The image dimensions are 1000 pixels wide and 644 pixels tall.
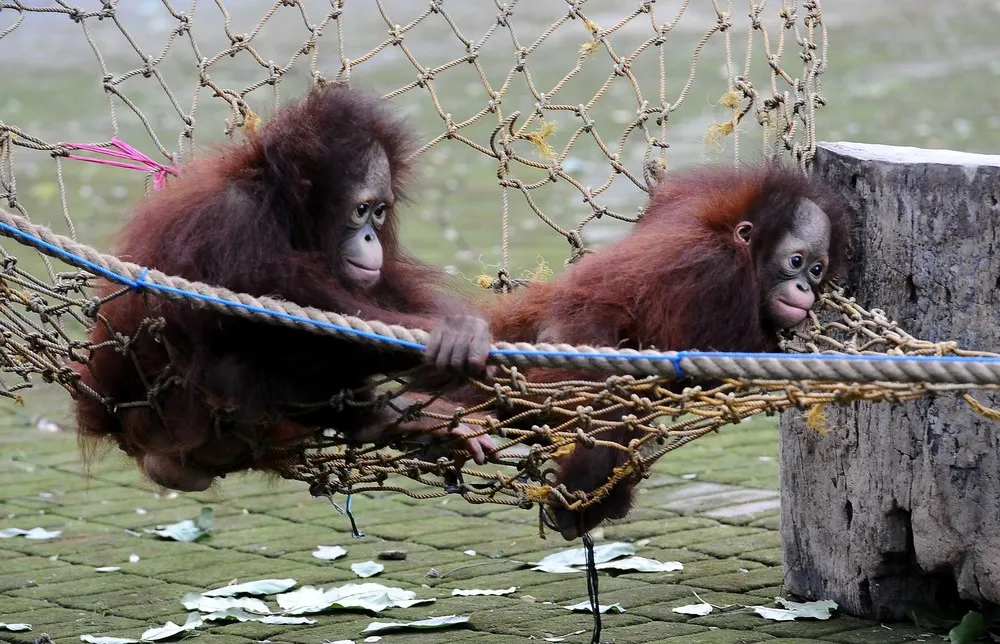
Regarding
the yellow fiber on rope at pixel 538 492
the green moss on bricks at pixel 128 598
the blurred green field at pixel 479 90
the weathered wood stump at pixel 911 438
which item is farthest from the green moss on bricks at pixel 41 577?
the blurred green field at pixel 479 90

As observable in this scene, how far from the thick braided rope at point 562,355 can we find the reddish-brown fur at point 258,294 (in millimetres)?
82

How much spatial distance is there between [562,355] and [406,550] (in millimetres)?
1613

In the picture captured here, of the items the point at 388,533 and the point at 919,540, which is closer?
the point at 919,540

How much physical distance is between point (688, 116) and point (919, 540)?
7261mm

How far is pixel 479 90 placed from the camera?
10977 millimetres

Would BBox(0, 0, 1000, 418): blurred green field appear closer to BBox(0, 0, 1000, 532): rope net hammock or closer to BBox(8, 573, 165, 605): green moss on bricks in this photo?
BBox(0, 0, 1000, 532): rope net hammock

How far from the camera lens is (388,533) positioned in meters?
3.98

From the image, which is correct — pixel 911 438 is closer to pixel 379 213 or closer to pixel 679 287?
pixel 679 287

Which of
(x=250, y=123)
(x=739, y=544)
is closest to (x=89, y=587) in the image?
(x=250, y=123)

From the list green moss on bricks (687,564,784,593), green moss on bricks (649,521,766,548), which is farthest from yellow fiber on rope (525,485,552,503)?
green moss on bricks (649,521,766,548)

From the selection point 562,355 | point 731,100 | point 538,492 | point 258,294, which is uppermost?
point 731,100

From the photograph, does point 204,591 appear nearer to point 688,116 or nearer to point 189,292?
point 189,292

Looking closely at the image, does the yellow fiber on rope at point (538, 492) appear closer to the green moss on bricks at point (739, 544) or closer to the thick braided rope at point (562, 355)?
the thick braided rope at point (562, 355)

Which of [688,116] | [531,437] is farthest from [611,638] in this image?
[688,116]
